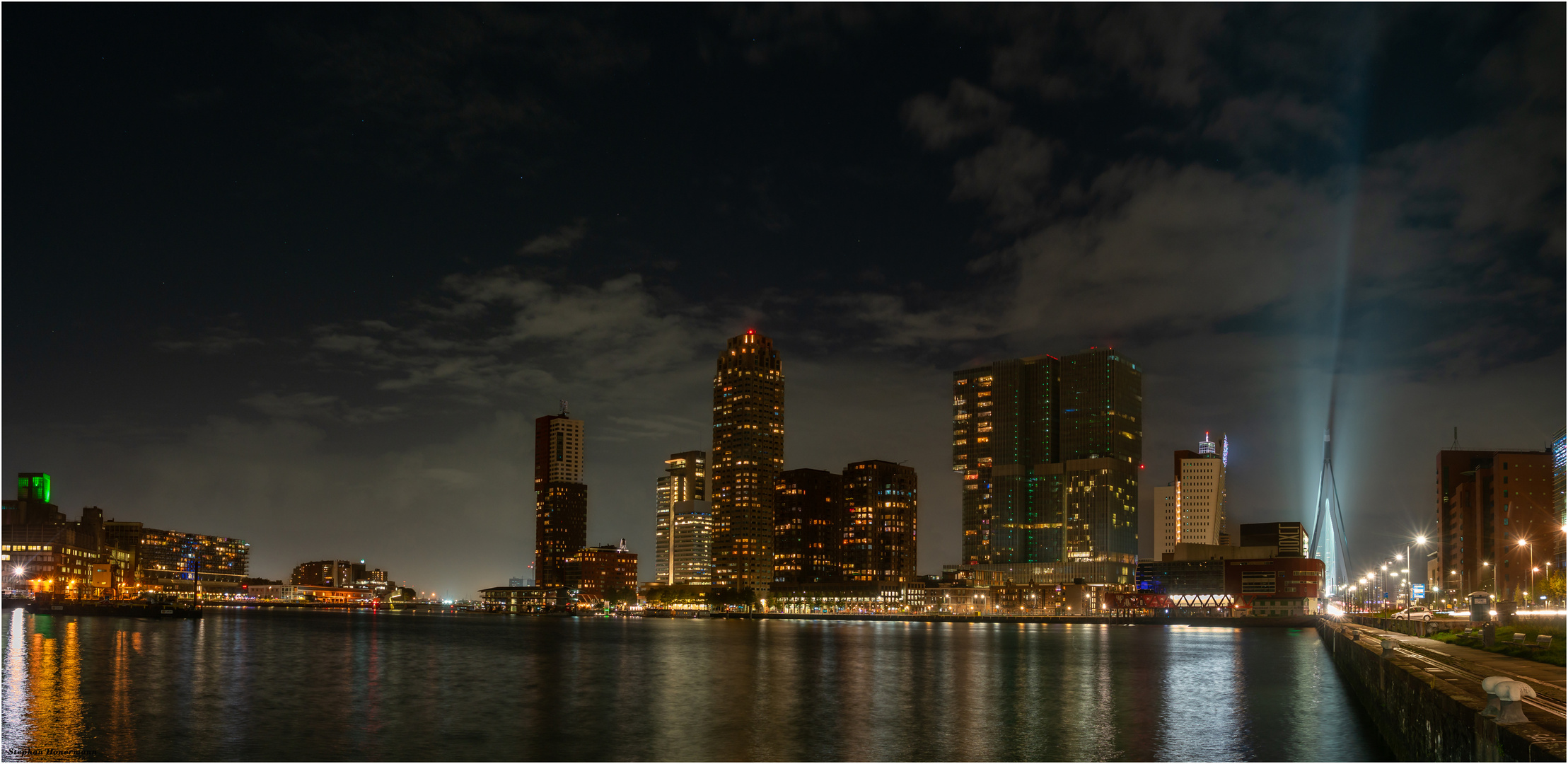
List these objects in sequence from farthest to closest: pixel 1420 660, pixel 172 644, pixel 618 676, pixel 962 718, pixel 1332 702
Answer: pixel 172 644
pixel 618 676
pixel 1332 702
pixel 962 718
pixel 1420 660

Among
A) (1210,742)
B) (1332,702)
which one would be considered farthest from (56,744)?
(1332,702)

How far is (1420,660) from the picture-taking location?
45000 mm

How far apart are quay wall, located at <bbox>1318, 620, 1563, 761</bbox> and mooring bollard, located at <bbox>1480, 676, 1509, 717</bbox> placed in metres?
0.18

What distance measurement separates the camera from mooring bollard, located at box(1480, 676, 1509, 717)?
73.6 feet

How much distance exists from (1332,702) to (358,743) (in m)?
53.2

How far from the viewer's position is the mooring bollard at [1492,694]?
22.4m

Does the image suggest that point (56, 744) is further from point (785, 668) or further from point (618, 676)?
point (785, 668)

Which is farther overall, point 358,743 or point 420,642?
point 420,642

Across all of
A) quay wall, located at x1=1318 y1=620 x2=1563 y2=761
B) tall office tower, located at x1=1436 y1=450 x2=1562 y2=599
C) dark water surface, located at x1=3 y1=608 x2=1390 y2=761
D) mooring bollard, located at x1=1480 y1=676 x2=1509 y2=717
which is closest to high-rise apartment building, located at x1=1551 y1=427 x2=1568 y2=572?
tall office tower, located at x1=1436 y1=450 x2=1562 y2=599

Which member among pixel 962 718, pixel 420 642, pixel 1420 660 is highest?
pixel 1420 660

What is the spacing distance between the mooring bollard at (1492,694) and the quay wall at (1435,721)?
179mm

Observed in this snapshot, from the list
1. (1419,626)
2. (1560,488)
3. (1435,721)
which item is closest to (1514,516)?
(1560,488)

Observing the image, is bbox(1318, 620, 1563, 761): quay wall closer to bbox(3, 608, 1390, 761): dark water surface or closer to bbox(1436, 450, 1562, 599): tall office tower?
bbox(3, 608, 1390, 761): dark water surface

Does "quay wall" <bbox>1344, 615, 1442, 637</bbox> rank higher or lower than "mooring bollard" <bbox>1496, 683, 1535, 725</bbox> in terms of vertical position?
lower
